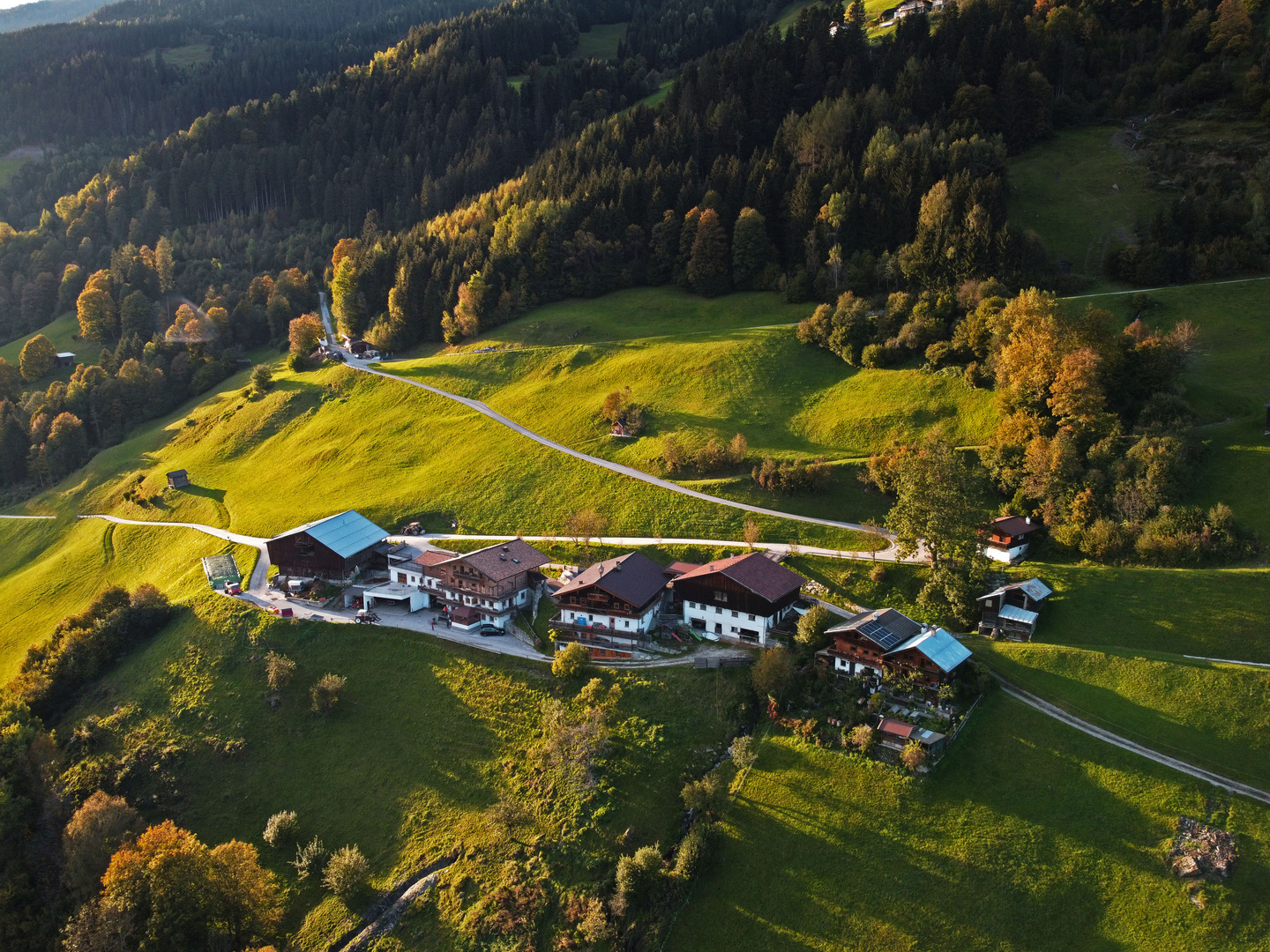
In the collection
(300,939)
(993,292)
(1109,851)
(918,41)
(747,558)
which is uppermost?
(918,41)

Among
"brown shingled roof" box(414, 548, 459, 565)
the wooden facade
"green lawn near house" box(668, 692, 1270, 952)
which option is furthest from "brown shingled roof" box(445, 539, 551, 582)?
"green lawn near house" box(668, 692, 1270, 952)

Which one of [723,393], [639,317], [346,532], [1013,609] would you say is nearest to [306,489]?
[346,532]

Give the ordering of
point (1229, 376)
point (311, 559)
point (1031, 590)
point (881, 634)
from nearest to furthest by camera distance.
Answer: point (881, 634) < point (1031, 590) < point (311, 559) < point (1229, 376)

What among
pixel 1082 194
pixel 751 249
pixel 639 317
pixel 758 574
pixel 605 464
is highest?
pixel 1082 194

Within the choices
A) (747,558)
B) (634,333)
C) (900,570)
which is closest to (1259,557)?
(900,570)

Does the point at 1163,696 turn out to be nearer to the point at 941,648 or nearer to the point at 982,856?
the point at 941,648

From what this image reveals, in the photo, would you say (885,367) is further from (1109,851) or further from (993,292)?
(1109,851)

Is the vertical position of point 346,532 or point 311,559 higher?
point 346,532
